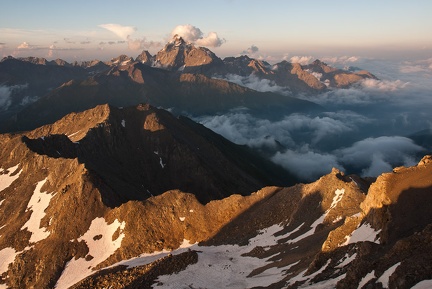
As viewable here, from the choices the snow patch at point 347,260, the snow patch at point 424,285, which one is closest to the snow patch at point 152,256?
the snow patch at point 347,260

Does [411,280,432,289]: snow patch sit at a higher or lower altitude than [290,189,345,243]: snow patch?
higher

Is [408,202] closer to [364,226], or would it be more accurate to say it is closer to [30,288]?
[364,226]

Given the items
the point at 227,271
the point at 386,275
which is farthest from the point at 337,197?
the point at 386,275

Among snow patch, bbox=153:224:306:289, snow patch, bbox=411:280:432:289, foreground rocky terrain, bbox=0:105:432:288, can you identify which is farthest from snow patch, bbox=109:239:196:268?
snow patch, bbox=411:280:432:289

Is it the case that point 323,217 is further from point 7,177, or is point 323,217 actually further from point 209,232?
point 7,177

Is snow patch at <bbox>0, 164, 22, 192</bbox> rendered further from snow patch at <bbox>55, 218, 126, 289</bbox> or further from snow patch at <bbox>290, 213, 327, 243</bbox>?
snow patch at <bbox>290, 213, 327, 243</bbox>

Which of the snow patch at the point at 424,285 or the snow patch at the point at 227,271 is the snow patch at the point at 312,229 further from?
the snow patch at the point at 424,285

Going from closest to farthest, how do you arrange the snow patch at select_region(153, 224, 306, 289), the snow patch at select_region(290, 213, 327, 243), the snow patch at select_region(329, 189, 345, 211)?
the snow patch at select_region(153, 224, 306, 289)
the snow patch at select_region(290, 213, 327, 243)
the snow patch at select_region(329, 189, 345, 211)
